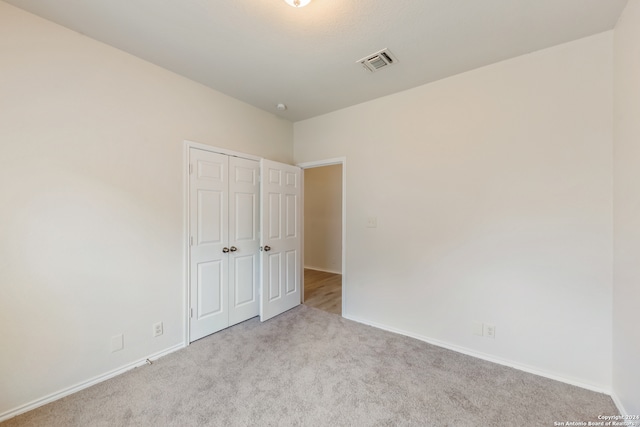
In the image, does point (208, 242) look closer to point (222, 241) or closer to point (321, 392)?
point (222, 241)

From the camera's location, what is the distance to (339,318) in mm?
3145

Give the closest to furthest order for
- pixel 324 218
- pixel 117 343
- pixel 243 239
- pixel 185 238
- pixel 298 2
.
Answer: pixel 298 2 < pixel 117 343 < pixel 185 238 < pixel 243 239 < pixel 324 218

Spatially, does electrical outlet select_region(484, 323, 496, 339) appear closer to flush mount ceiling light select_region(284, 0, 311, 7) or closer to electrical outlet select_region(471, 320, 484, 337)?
electrical outlet select_region(471, 320, 484, 337)

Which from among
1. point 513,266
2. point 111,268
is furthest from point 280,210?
point 513,266

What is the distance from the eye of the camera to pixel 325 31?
6.06 feet

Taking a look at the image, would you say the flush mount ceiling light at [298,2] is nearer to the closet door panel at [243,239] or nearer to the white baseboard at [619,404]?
the closet door panel at [243,239]

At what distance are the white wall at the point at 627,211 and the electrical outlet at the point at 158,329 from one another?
11.4ft

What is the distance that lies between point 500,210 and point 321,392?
7.04ft

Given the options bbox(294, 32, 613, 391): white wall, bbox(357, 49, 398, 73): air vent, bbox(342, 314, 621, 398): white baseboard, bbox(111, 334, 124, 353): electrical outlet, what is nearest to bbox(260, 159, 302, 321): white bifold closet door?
bbox(294, 32, 613, 391): white wall

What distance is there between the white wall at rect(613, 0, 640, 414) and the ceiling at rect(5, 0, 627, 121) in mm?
303

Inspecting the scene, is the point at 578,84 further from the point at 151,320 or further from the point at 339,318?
the point at 151,320

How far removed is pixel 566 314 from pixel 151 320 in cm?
354

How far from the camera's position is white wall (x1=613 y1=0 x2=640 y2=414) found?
147cm

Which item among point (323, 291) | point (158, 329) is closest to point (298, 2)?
point (158, 329)
